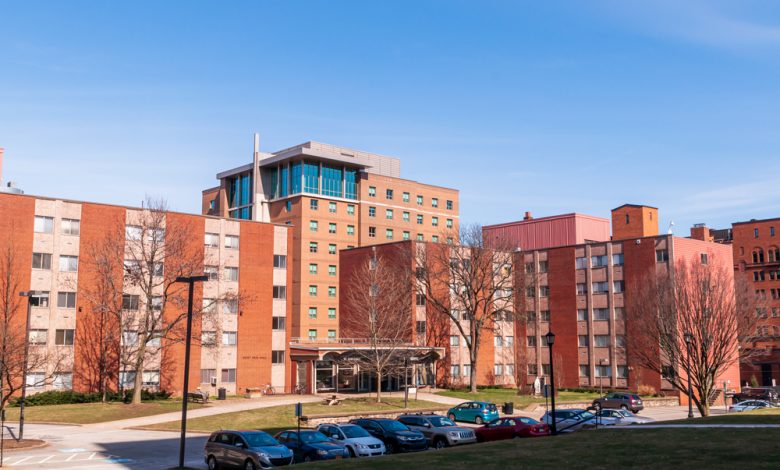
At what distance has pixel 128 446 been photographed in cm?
3916

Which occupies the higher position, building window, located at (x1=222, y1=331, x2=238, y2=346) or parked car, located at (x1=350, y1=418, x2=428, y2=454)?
building window, located at (x1=222, y1=331, x2=238, y2=346)

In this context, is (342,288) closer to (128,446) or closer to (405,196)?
(405,196)

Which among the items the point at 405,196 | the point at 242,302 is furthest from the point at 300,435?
the point at 405,196

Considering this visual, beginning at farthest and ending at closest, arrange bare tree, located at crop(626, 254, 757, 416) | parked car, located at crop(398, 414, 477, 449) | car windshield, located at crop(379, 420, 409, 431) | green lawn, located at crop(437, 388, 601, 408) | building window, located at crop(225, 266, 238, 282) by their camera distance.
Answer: building window, located at crop(225, 266, 238, 282) → green lawn, located at crop(437, 388, 601, 408) → bare tree, located at crop(626, 254, 757, 416) → parked car, located at crop(398, 414, 477, 449) → car windshield, located at crop(379, 420, 409, 431)

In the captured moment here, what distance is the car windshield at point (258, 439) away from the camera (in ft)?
98.0

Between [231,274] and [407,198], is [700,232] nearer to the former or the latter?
[407,198]

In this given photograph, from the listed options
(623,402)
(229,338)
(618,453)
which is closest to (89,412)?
(229,338)

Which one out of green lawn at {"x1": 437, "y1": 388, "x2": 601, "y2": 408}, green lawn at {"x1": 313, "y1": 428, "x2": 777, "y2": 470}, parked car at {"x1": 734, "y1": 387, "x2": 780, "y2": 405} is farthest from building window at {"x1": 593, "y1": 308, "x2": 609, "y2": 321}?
green lawn at {"x1": 313, "y1": 428, "x2": 777, "y2": 470}

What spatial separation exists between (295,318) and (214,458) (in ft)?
197

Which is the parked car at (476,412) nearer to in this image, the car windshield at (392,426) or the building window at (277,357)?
the car windshield at (392,426)

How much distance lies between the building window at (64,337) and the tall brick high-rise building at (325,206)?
31.0 m

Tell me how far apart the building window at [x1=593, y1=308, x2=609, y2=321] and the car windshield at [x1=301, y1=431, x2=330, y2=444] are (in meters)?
56.4

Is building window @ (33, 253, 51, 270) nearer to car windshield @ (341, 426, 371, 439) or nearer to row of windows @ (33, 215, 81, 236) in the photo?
row of windows @ (33, 215, 81, 236)

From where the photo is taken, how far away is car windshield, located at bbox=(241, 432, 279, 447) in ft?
98.0
